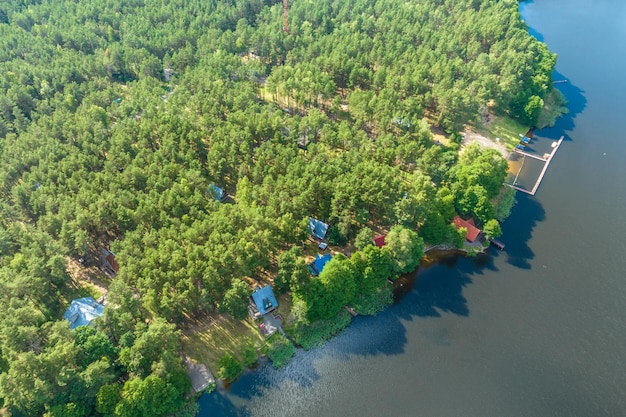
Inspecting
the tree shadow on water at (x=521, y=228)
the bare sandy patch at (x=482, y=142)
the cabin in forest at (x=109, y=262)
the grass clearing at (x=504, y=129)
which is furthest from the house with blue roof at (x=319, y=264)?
the grass clearing at (x=504, y=129)

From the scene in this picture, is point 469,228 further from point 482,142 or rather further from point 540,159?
point 540,159

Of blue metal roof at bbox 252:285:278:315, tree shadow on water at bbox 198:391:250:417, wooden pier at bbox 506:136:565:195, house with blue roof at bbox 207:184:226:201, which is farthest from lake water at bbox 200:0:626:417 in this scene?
house with blue roof at bbox 207:184:226:201

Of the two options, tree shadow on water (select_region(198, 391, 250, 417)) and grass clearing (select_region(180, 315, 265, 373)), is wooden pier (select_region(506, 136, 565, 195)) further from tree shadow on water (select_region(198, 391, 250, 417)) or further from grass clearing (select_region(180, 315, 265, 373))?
tree shadow on water (select_region(198, 391, 250, 417))

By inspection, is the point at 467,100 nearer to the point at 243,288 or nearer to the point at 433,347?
the point at 433,347

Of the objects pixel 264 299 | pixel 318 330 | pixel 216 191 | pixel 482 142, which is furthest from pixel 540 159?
pixel 216 191

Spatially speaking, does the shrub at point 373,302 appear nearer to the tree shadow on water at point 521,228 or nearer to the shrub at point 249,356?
the shrub at point 249,356
